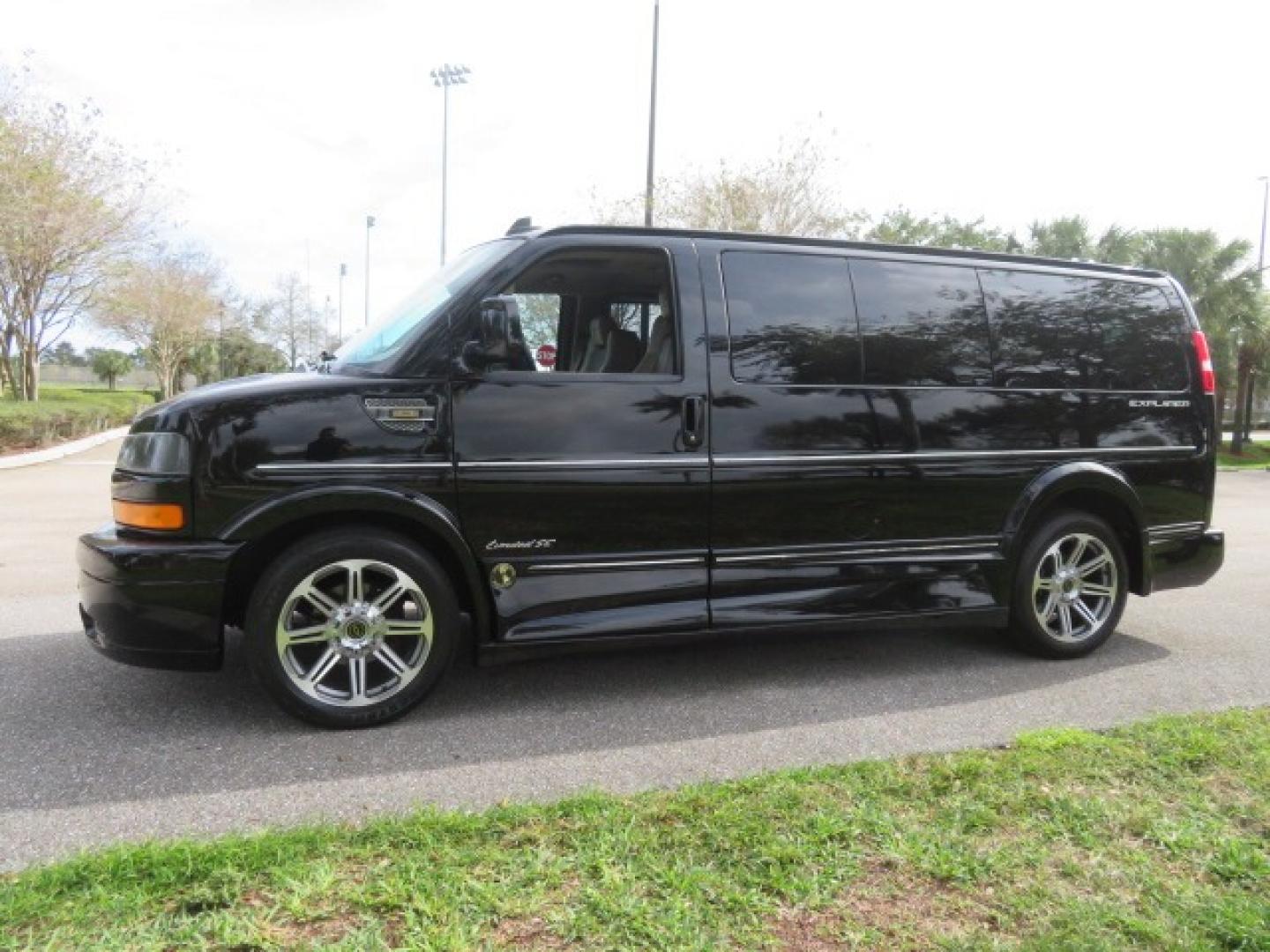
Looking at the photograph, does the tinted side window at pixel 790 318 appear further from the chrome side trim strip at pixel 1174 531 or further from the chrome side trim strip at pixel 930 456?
the chrome side trim strip at pixel 1174 531

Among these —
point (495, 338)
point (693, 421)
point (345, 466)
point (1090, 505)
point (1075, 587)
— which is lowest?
point (1075, 587)

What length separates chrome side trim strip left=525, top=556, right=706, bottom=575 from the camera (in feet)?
12.2

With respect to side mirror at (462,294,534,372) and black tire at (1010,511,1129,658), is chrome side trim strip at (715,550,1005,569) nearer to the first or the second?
black tire at (1010,511,1129,658)

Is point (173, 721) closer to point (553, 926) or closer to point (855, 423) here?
point (553, 926)

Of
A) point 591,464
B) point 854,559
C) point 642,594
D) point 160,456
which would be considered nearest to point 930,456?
point 854,559

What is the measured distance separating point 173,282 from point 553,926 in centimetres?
4148

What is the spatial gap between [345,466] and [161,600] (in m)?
0.83

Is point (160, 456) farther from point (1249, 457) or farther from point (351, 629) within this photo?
point (1249, 457)

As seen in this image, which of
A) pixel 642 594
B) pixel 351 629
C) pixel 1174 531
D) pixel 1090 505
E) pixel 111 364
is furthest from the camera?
pixel 111 364

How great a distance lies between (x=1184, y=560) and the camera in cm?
504

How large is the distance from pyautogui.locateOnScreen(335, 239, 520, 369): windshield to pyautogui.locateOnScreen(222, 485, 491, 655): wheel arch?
576 millimetres

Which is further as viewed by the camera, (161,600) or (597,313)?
(597,313)

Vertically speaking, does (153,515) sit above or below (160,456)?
below

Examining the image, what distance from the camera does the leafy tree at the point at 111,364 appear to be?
215ft
